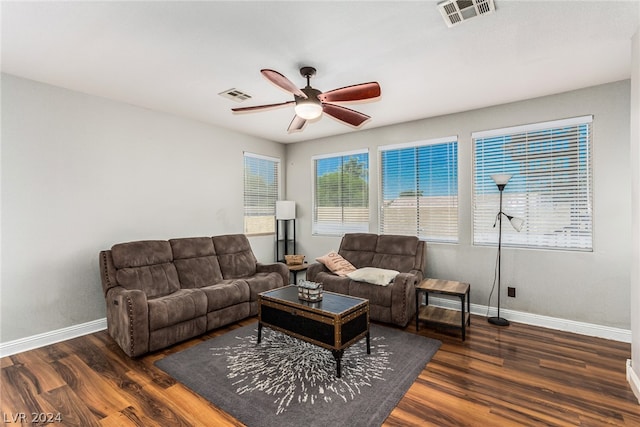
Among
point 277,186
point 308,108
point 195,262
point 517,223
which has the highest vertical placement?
point 308,108

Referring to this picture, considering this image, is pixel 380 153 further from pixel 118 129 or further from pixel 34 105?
pixel 34 105

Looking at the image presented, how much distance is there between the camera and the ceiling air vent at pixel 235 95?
3269mm

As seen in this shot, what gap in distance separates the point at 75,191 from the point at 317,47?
3002mm

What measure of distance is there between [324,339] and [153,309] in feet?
5.42

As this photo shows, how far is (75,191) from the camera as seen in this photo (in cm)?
328

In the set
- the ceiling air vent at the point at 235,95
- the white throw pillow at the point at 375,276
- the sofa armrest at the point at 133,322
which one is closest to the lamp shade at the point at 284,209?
the white throw pillow at the point at 375,276

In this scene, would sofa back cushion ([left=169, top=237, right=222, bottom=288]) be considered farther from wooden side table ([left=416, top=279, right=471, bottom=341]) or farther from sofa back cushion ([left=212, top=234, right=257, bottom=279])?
wooden side table ([left=416, top=279, right=471, bottom=341])

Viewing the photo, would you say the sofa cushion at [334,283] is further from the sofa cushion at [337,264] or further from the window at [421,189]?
the window at [421,189]

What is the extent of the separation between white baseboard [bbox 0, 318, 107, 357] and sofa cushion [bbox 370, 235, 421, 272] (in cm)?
346

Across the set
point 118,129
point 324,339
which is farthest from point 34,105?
point 324,339

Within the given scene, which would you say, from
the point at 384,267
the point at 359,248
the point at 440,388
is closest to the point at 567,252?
the point at 384,267

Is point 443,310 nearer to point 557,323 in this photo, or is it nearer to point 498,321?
point 498,321

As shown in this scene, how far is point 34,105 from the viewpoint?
3.03m

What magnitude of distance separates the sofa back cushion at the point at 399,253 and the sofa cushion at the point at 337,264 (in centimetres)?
36
